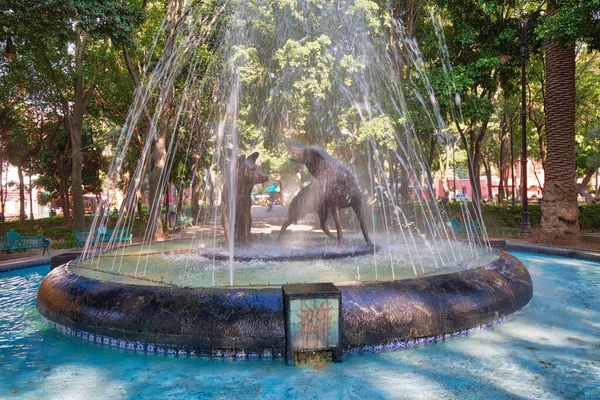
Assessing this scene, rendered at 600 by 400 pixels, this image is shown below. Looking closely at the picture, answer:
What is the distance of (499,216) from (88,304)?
18.5 metres

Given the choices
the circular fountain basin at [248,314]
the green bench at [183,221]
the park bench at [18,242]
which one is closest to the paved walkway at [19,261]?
the park bench at [18,242]

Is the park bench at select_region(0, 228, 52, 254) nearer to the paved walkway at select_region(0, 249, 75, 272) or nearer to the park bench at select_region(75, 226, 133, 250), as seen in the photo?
the paved walkway at select_region(0, 249, 75, 272)

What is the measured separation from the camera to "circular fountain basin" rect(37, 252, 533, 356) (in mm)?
4945

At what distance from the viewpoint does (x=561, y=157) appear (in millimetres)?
13477

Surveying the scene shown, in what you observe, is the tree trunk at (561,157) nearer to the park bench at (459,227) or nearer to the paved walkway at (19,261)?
the park bench at (459,227)

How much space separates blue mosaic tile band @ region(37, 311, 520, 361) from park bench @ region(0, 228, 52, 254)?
32.4 feet

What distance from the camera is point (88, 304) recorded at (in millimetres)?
5590

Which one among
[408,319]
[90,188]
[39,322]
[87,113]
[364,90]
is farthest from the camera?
[90,188]

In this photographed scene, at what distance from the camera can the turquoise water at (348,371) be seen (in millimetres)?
4105

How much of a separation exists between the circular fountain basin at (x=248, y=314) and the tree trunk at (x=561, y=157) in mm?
9031

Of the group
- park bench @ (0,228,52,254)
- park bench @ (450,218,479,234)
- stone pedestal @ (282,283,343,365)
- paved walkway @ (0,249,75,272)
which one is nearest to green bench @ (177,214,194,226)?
park bench @ (0,228,52,254)

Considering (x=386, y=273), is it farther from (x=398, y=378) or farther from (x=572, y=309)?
(x=398, y=378)

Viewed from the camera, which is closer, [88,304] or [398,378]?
[398,378]

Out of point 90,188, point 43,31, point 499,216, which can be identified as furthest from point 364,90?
point 90,188
